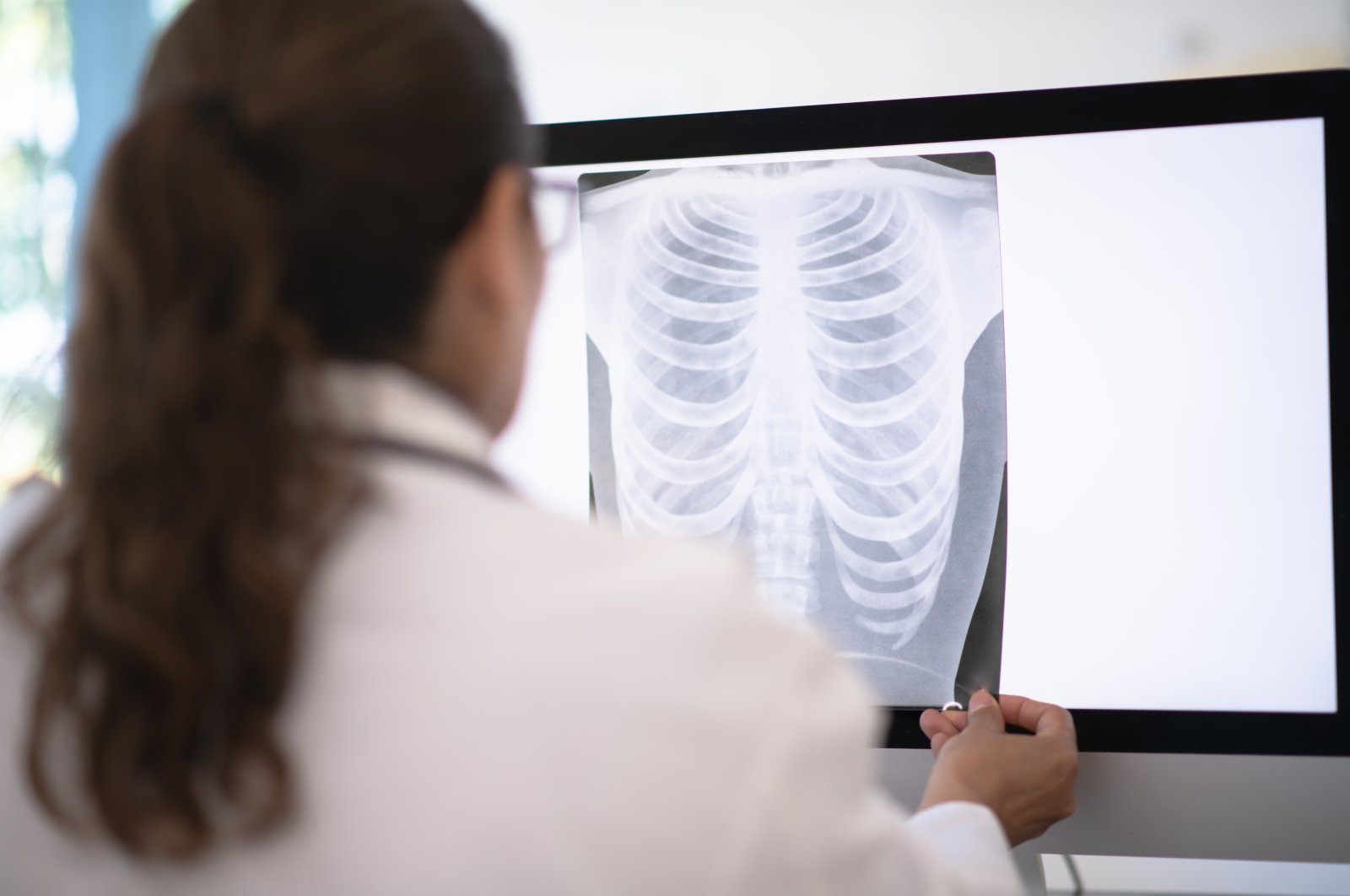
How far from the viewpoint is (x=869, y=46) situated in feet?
3.94

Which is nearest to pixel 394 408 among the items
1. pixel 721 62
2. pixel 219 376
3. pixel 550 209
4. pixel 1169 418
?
pixel 219 376

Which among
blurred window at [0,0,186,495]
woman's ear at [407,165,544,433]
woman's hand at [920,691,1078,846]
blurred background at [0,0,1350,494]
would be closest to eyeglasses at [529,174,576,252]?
woman's ear at [407,165,544,433]

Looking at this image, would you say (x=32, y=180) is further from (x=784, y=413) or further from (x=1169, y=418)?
(x=1169, y=418)

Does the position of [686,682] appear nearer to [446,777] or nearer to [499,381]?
[446,777]

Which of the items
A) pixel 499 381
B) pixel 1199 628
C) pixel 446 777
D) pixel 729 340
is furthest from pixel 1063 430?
pixel 446 777

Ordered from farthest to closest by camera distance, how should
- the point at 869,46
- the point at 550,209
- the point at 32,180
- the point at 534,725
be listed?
1. the point at 32,180
2. the point at 869,46
3. the point at 550,209
4. the point at 534,725

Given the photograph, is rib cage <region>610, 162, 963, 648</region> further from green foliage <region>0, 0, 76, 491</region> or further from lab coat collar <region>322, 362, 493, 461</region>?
green foliage <region>0, 0, 76, 491</region>

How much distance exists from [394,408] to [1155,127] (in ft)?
2.19

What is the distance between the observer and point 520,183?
0.56 meters

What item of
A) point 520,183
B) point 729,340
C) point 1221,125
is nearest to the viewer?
point 520,183

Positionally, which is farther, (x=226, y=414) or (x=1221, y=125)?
(x=1221, y=125)

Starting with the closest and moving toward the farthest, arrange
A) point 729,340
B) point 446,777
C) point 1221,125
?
point 446,777 → point 1221,125 → point 729,340

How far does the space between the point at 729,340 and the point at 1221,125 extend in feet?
1.40

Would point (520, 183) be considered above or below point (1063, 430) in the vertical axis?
above
